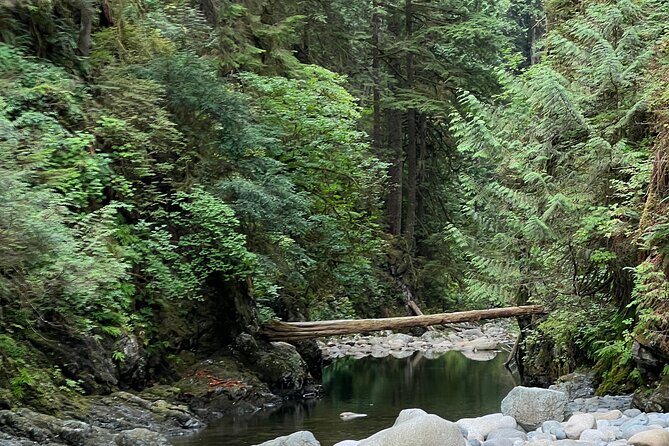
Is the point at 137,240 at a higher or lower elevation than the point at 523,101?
lower

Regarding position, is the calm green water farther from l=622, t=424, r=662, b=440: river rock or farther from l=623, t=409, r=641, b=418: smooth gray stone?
l=622, t=424, r=662, b=440: river rock

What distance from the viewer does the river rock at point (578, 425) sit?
721cm

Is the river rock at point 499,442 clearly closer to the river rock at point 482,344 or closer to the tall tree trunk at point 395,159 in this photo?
the river rock at point 482,344

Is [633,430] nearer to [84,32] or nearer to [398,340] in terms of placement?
[84,32]

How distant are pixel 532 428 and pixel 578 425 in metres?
0.81

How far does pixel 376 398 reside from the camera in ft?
45.3

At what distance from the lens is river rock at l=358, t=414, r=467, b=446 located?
656cm

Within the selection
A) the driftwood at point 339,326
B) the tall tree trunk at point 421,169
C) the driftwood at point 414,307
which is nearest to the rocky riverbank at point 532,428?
the driftwood at point 339,326

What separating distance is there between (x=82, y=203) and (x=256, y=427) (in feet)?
13.1

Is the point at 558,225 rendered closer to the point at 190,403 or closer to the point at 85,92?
the point at 190,403

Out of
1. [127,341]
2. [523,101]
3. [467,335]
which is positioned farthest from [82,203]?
[467,335]

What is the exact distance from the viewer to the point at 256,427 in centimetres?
1080

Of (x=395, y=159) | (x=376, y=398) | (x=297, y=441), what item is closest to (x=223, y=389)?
(x=376, y=398)

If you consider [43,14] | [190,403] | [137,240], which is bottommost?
[190,403]
